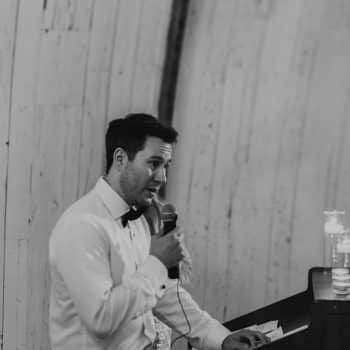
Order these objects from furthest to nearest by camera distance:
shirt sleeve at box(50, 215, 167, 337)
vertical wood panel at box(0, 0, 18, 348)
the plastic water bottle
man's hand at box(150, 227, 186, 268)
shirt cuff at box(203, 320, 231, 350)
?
vertical wood panel at box(0, 0, 18, 348)
the plastic water bottle
shirt cuff at box(203, 320, 231, 350)
man's hand at box(150, 227, 186, 268)
shirt sleeve at box(50, 215, 167, 337)

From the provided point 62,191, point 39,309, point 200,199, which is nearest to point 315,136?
point 200,199

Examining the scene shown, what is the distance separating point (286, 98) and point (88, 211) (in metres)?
1.18

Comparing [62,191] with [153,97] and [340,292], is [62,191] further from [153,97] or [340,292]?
[340,292]

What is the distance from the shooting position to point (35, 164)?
10.0 ft

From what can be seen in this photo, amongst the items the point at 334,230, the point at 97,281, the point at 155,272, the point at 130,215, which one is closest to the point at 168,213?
the point at 130,215

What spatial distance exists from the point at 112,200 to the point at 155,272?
0.32 meters

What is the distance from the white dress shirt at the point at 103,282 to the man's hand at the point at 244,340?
46 mm

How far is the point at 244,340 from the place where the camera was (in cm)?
235

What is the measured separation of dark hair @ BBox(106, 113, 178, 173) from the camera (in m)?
2.31

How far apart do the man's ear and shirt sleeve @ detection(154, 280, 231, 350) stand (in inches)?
19.0

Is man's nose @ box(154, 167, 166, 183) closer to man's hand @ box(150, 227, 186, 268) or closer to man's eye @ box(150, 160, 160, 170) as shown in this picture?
man's eye @ box(150, 160, 160, 170)

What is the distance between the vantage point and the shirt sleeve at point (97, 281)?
1987mm

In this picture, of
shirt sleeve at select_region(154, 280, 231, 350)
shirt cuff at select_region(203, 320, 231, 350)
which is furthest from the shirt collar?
shirt cuff at select_region(203, 320, 231, 350)

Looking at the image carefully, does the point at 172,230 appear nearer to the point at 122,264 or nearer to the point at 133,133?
the point at 122,264
